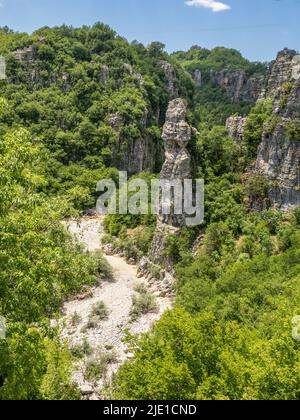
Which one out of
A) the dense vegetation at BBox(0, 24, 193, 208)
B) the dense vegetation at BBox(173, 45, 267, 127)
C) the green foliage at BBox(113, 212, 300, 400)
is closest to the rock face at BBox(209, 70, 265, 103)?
the dense vegetation at BBox(173, 45, 267, 127)

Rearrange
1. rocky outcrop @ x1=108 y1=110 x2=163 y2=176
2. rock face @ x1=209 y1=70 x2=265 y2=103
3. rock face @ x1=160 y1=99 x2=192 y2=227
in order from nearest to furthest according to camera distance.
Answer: rock face @ x1=160 y1=99 x2=192 y2=227 → rocky outcrop @ x1=108 y1=110 x2=163 y2=176 → rock face @ x1=209 y1=70 x2=265 y2=103

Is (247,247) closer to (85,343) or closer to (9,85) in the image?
(85,343)

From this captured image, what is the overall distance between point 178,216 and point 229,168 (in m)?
6.67

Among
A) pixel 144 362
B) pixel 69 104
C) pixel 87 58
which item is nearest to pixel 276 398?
pixel 144 362

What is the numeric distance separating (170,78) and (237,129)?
44848mm

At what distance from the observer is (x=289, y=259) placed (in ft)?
86.2

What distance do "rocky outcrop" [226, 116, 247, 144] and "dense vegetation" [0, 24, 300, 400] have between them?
1058 mm

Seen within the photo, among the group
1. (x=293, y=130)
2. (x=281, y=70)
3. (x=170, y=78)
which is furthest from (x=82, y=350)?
(x=170, y=78)

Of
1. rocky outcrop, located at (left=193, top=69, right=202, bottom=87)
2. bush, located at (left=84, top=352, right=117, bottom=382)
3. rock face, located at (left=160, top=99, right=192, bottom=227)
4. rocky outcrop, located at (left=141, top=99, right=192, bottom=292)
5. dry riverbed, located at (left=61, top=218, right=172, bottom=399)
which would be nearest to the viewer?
bush, located at (left=84, top=352, right=117, bottom=382)

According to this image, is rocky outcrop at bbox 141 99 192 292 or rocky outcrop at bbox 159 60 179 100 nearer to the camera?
rocky outcrop at bbox 141 99 192 292

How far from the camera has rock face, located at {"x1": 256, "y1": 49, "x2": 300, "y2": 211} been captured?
107 feet

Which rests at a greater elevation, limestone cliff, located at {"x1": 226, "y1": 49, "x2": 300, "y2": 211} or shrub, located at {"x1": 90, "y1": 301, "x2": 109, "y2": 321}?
limestone cliff, located at {"x1": 226, "y1": 49, "x2": 300, "y2": 211}

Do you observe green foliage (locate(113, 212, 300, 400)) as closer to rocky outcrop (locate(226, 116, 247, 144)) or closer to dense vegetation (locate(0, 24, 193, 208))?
rocky outcrop (locate(226, 116, 247, 144))

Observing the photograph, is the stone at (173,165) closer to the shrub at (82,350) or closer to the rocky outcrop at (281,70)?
the rocky outcrop at (281,70)
